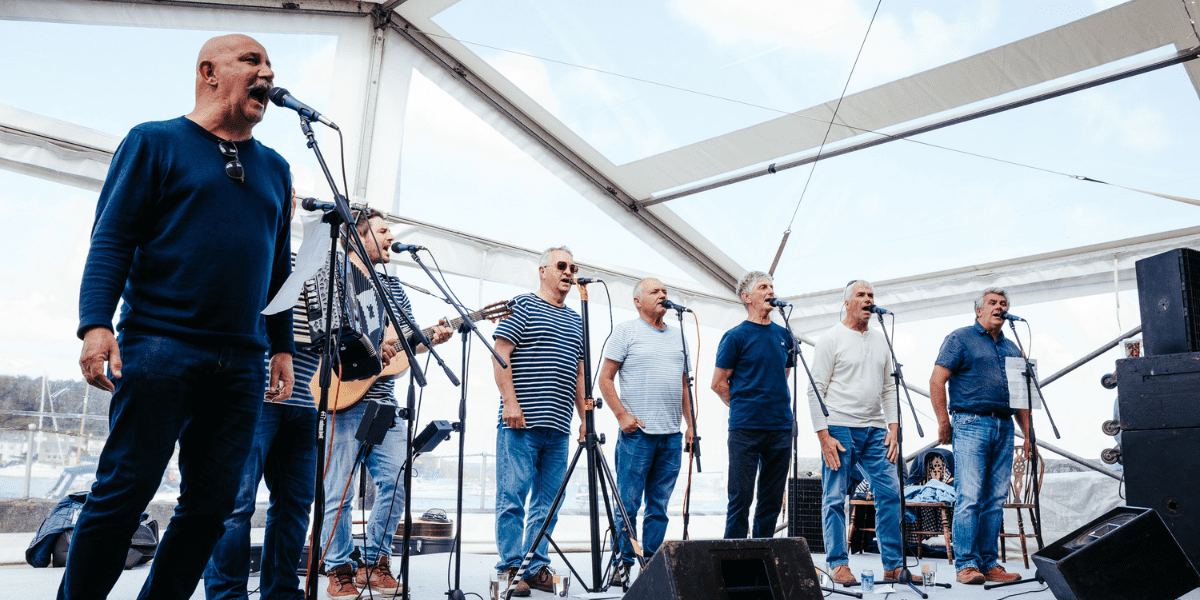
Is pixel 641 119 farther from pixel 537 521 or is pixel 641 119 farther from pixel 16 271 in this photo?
pixel 16 271

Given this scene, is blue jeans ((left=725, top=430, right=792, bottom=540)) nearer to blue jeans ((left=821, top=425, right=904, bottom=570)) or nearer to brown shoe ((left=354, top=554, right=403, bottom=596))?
blue jeans ((left=821, top=425, right=904, bottom=570))

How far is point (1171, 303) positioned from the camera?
9.22ft

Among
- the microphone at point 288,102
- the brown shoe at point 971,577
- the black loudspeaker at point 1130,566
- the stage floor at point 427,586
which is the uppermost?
the microphone at point 288,102

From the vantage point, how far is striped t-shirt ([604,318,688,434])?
387 centimetres

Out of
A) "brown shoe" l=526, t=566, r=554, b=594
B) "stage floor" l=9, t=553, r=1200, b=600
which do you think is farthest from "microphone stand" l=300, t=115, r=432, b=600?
"brown shoe" l=526, t=566, r=554, b=594

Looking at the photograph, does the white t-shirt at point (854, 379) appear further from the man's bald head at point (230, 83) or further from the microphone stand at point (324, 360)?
the man's bald head at point (230, 83)

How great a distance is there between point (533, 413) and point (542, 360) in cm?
26

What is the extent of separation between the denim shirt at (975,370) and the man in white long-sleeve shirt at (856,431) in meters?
0.31

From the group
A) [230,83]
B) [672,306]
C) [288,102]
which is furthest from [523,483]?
[230,83]

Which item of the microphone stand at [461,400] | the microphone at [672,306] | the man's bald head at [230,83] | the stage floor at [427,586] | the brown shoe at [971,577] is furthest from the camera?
the brown shoe at [971,577]

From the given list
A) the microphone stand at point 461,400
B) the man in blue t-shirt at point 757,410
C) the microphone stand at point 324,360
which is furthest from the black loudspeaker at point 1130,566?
the microphone stand at point 324,360

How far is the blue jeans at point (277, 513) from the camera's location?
2391 mm

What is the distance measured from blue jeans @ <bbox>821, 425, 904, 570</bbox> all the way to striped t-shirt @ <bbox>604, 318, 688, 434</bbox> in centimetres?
89

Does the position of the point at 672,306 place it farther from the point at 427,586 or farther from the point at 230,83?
the point at 230,83
